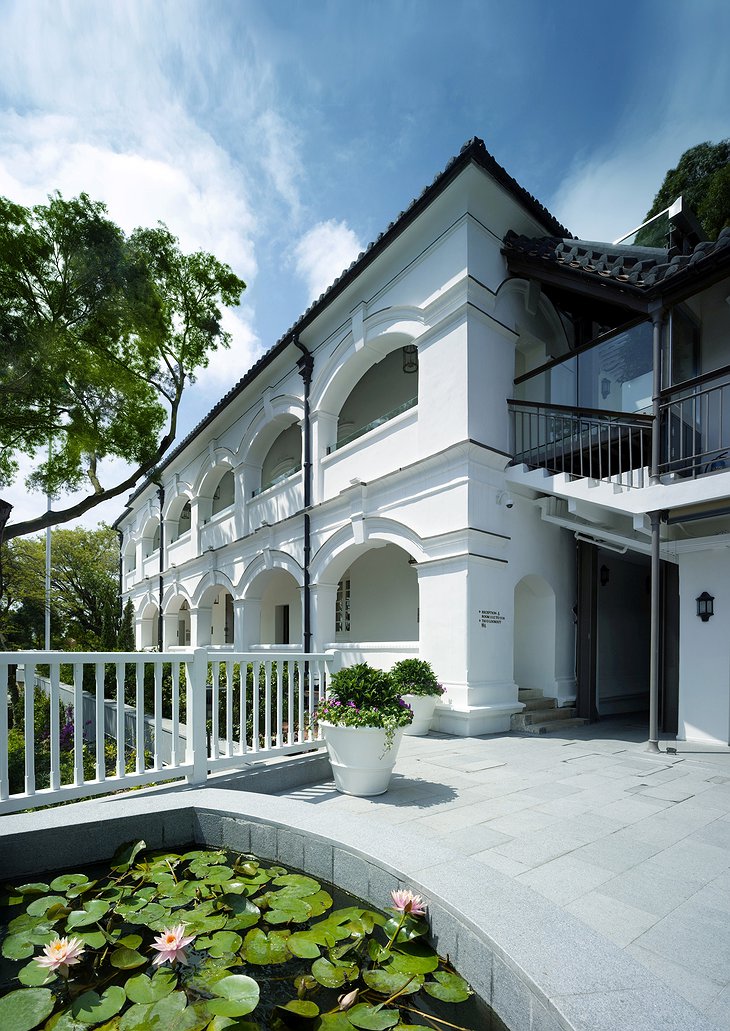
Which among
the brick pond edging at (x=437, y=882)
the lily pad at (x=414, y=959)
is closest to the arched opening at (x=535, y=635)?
the brick pond edging at (x=437, y=882)

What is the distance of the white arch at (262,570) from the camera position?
11430 mm

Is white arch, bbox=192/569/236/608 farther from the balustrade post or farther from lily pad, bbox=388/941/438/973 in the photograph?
lily pad, bbox=388/941/438/973

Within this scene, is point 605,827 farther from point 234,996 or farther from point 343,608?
point 343,608

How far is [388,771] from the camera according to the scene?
4.36m

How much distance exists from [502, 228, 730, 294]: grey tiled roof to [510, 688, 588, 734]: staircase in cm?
563

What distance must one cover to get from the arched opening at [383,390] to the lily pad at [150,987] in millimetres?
9883

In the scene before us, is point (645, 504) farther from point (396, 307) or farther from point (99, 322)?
point (99, 322)

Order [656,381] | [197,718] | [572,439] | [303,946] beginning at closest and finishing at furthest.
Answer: [303,946], [197,718], [656,381], [572,439]

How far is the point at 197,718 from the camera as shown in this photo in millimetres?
4117

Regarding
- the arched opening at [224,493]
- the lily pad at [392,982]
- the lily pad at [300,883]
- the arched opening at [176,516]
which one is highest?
A: the arched opening at [224,493]

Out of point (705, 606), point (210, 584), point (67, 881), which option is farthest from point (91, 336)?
point (705, 606)

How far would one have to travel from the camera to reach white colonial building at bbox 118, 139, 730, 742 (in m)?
6.66

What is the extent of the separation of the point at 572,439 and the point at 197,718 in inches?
237

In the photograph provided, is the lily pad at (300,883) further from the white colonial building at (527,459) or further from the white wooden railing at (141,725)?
the white colonial building at (527,459)
